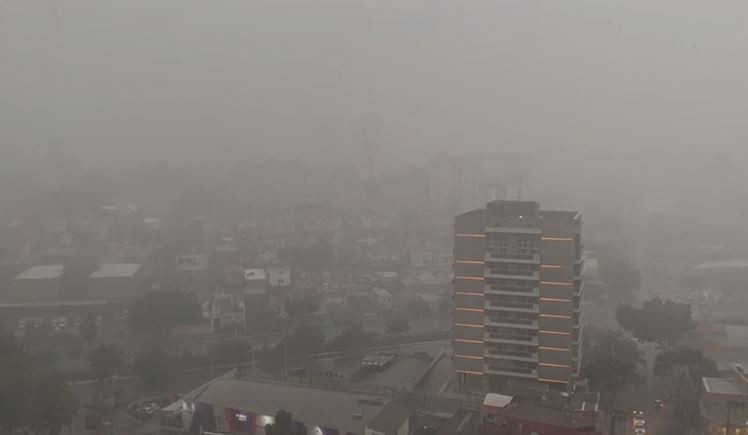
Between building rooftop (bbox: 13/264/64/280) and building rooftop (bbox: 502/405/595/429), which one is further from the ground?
building rooftop (bbox: 13/264/64/280)

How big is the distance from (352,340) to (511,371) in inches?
104

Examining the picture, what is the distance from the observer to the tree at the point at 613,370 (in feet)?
22.6

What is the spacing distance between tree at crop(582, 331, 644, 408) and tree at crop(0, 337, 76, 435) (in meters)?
5.44

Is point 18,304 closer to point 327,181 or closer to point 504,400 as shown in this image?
point 504,400

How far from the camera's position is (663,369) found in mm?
7609

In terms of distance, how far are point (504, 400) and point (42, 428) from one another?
4.31m

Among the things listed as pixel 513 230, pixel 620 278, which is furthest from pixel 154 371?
pixel 620 278

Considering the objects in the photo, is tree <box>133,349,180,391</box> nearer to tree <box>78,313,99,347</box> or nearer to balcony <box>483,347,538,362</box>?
tree <box>78,313,99,347</box>

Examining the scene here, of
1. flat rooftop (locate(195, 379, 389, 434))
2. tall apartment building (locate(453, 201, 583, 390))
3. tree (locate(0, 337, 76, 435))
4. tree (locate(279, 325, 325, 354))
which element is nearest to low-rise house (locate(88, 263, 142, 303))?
tree (locate(279, 325, 325, 354))

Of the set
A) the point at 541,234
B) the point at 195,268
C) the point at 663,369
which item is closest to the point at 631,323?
the point at 663,369

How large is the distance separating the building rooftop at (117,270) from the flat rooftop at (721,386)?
935cm

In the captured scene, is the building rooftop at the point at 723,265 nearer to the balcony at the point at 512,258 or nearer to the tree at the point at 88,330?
the balcony at the point at 512,258

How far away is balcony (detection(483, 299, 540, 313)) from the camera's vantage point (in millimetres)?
6742

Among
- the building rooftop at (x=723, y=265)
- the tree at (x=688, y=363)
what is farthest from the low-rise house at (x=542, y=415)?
the building rooftop at (x=723, y=265)
